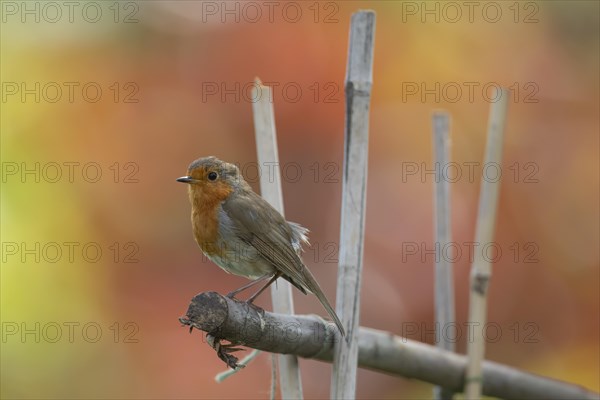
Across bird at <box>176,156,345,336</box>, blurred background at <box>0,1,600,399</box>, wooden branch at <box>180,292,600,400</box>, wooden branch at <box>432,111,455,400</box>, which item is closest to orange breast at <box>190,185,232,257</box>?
bird at <box>176,156,345,336</box>

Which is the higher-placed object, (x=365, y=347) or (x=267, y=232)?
(x=267, y=232)

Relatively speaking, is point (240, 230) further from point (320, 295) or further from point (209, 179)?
point (320, 295)

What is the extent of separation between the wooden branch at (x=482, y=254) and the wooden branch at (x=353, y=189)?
487 mm

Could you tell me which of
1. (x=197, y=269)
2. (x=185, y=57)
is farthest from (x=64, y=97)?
(x=197, y=269)

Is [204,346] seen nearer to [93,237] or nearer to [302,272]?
[93,237]

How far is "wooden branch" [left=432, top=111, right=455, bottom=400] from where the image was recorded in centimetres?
327

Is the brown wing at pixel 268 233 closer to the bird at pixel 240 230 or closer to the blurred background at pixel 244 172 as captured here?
the bird at pixel 240 230

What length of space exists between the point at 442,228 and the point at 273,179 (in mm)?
759

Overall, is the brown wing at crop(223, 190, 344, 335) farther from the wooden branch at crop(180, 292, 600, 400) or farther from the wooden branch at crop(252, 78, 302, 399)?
the wooden branch at crop(180, 292, 600, 400)

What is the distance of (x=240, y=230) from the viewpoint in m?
3.17

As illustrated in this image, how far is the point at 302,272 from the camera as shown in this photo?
9.62 feet

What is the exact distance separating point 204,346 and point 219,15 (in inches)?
59.2

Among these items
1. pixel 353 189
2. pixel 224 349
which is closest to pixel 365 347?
pixel 353 189

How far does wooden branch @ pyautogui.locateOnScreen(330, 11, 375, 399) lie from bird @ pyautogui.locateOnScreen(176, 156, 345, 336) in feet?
0.94
